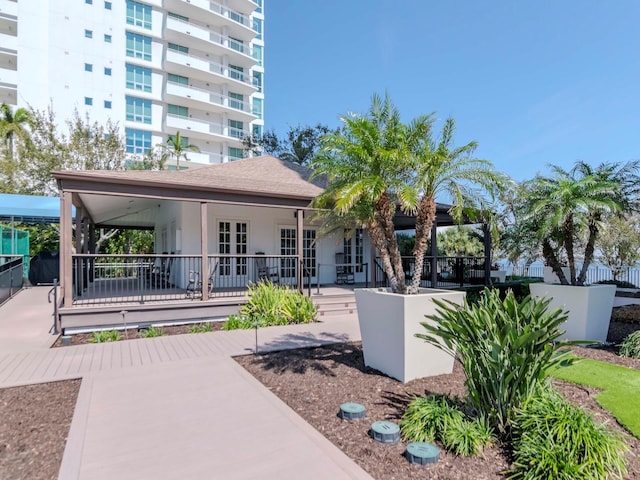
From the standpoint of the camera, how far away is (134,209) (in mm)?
13664

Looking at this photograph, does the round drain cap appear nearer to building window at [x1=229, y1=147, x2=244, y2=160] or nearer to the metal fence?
the metal fence

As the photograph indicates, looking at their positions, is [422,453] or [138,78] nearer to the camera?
[422,453]

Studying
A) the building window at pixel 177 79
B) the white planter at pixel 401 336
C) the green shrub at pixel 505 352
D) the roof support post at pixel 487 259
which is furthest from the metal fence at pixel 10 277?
the building window at pixel 177 79

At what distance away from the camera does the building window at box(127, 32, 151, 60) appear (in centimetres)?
3728

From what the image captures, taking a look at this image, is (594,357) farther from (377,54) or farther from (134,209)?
(377,54)

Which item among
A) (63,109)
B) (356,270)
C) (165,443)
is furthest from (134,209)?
(63,109)

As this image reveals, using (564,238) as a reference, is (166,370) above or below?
below

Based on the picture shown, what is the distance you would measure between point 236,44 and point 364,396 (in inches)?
1873

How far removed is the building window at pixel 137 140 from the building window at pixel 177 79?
21.1ft

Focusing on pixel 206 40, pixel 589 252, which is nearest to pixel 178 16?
pixel 206 40

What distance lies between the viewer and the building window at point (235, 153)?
43.3 metres

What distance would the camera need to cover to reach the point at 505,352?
3.36 meters

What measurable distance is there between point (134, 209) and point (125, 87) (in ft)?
97.6

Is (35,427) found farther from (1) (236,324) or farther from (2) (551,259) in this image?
(2) (551,259)
